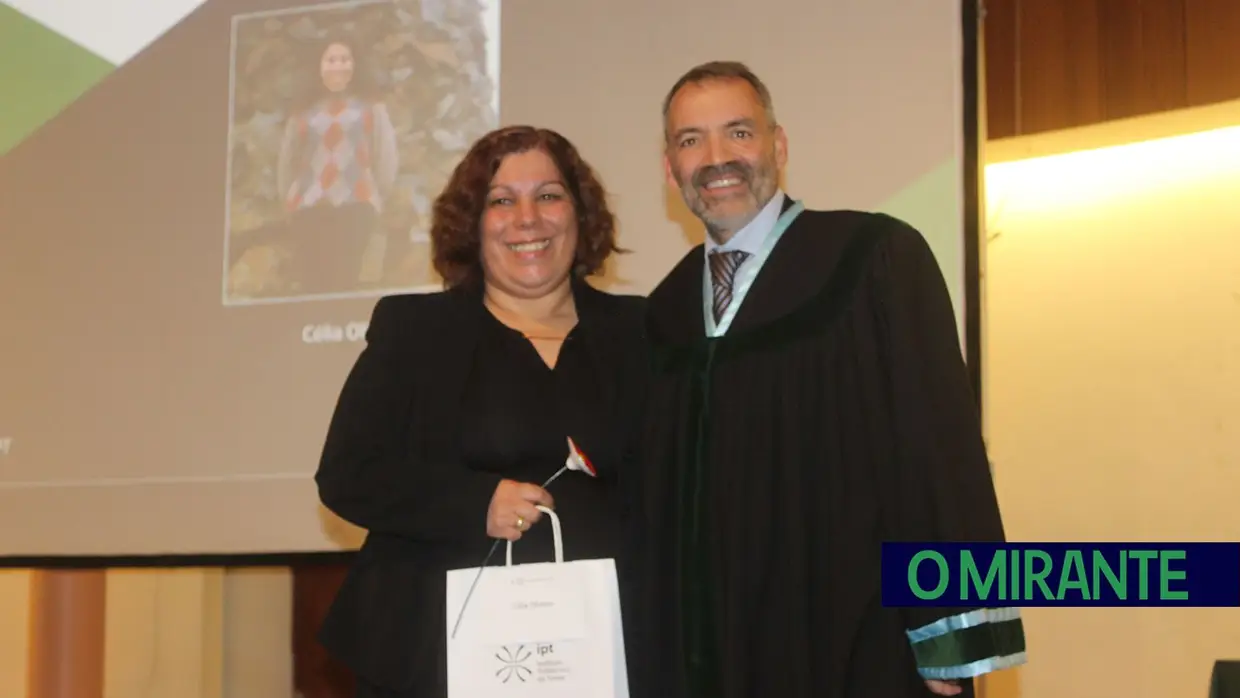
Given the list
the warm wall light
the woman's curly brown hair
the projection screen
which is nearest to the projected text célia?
the projection screen

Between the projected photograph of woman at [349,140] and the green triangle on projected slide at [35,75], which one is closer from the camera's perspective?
the projected photograph of woman at [349,140]

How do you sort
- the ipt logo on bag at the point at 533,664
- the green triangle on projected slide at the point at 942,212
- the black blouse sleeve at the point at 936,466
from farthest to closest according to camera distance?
Result: the green triangle on projected slide at the point at 942,212 < the ipt logo on bag at the point at 533,664 < the black blouse sleeve at the point at 936,466

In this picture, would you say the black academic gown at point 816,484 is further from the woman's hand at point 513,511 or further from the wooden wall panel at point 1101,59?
the wooden wall panel at point 1101,59

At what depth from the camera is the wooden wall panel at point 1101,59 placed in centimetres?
304

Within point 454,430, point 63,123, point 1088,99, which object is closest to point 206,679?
point 63,123

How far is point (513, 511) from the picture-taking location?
1.90 metres

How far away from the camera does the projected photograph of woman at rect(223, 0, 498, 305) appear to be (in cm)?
308

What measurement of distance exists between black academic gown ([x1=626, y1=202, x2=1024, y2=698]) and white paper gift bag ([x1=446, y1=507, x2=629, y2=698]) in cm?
9

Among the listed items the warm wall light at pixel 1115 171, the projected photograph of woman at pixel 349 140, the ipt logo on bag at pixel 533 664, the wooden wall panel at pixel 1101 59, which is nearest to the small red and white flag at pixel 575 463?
the ipt logo on bag at pixel 533 664

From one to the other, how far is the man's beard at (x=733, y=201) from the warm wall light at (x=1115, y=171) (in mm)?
1876

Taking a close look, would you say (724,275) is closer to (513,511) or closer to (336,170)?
(513,511)

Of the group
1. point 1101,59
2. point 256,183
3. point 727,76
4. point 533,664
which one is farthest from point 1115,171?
point 533,664

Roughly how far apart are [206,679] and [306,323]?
1368 mm

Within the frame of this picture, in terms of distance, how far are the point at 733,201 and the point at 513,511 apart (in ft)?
1.88
